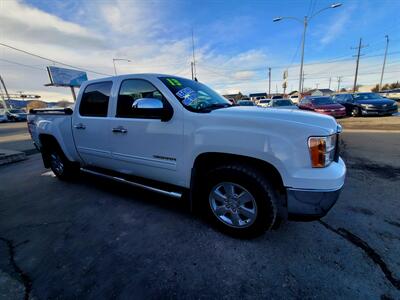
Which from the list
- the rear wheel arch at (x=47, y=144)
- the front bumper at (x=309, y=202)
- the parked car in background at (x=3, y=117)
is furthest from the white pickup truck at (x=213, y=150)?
the parked car in background at (x=3, y=117)

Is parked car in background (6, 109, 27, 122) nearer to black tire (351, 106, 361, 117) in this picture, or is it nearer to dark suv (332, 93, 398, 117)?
dark suv (332, 93, 398, 117)

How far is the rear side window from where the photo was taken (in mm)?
3178

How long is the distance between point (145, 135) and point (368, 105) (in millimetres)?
15206

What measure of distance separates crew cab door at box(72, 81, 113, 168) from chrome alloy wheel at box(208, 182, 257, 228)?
1.89m

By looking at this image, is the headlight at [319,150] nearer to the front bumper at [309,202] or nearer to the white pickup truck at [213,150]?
the white pickup truck at [213,150]

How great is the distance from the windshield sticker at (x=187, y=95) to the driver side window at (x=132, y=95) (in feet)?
0.92

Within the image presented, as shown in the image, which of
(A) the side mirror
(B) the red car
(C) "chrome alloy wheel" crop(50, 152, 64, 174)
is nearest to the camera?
(A) the side mirror

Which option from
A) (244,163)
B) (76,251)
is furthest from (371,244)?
(76,251)

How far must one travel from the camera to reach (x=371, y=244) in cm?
218

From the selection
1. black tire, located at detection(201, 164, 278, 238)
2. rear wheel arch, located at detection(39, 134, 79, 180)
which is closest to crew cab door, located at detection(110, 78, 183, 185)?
black tire, located at detection(201, 164, 278, 238)

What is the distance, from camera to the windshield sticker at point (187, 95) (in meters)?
2.52

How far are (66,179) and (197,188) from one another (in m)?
3.46

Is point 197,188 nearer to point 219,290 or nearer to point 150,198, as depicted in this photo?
point 219,290

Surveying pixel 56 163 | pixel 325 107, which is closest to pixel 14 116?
pixel 56 163
